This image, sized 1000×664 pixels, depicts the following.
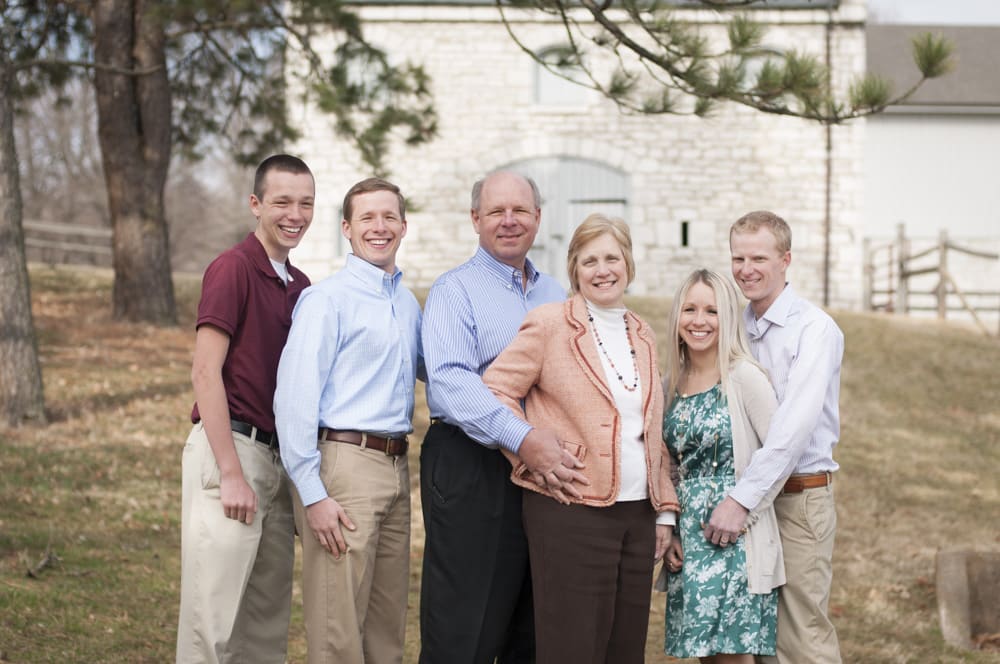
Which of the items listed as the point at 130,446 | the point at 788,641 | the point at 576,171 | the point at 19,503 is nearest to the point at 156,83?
the point at 130,446

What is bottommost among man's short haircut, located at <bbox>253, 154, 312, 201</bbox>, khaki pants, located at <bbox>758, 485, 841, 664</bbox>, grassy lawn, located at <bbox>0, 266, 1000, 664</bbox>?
grassy lawn, located at <bbox>0, 266, 1000, 664</bbox>

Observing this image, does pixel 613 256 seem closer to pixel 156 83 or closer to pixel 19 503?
pixel 19 503

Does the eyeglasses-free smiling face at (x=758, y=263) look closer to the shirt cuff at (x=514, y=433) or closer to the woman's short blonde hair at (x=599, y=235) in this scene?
the woman's short blonde hair at (x=599, y=235)

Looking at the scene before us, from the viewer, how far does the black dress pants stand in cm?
335

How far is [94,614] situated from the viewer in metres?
5.24

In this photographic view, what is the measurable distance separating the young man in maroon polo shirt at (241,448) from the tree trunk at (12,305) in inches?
215

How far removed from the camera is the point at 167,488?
746cm

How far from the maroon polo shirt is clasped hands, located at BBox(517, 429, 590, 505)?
93 centimetres

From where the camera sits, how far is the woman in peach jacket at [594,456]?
10.5 ft

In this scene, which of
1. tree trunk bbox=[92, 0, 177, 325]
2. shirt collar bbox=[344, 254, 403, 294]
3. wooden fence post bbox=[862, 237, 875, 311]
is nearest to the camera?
shirt collar bbox=[344, 254, 403, 294]

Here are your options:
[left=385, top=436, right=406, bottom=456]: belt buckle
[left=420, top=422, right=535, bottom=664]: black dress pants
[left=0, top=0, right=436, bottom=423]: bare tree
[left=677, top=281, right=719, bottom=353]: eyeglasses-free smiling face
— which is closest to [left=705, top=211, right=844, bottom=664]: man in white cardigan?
[left=677, top=281, right=719, bottom=353]: eyeglasses-free smiling face

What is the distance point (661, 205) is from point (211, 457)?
15122mm

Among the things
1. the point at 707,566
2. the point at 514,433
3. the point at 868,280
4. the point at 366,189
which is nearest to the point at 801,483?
the point at 707,566

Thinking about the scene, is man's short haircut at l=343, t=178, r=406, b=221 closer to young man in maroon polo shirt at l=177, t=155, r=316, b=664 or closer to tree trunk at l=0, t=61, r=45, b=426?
young man in maroon polo shirt at l=177, t=155, r=316, b=664
